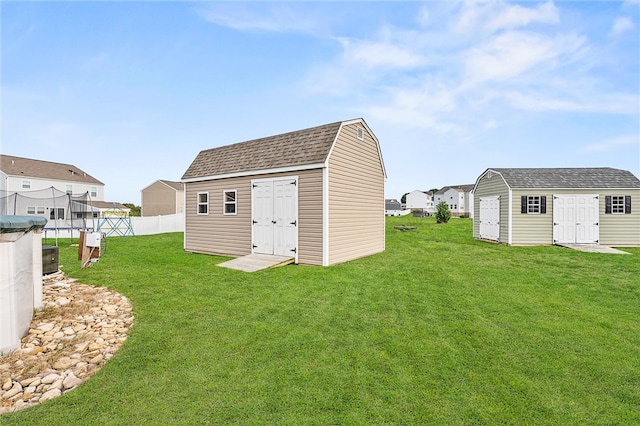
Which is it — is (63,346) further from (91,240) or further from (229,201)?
(229,201)

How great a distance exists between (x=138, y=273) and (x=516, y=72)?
15.5 m

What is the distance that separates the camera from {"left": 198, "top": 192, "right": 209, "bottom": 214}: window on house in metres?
12.3

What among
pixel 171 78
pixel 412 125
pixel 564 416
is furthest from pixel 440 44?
pixel 564 416

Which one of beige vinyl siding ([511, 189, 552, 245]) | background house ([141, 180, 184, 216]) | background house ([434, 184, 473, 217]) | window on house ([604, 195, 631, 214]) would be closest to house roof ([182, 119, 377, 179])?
beige vinyl siding ([511, 189, 552, 245])

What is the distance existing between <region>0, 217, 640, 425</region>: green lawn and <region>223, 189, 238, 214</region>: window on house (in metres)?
4.48

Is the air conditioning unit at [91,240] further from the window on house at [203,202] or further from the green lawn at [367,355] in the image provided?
the window on house at [203,202]

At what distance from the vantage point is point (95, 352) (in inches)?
143

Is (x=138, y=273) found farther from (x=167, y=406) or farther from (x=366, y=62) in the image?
(x=366, y=62)

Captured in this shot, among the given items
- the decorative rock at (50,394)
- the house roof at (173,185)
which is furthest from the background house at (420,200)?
the decorative rock at (50,394)

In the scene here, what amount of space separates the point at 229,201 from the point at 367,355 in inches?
368

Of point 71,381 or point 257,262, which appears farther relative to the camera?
point 257,262

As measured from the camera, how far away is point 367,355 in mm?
3561

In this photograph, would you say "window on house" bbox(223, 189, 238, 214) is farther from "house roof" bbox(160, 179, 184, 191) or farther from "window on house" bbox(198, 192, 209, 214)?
"house roof" bbox(160, 179, 184, 191)

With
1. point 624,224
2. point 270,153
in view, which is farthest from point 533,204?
point 270,153
